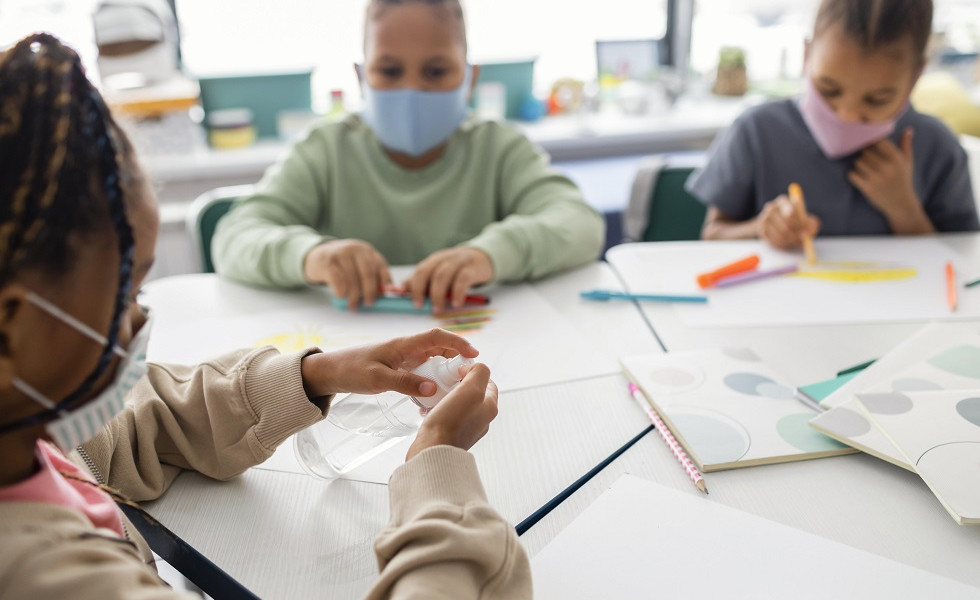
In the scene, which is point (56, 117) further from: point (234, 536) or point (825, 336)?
point (825, 336)

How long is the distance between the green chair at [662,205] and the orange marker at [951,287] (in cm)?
60

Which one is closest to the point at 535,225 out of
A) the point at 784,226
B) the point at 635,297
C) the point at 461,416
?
the point at 635,297

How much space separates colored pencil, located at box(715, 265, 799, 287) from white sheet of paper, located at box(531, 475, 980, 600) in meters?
0.54

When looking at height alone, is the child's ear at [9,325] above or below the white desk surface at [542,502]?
above

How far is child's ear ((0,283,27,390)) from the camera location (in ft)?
1.26

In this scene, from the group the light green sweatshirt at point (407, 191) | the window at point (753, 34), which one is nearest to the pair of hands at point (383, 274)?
the light green sweatshirt at point (407, 191)

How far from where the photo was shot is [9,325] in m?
0.39

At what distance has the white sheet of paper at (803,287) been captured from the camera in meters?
0.97

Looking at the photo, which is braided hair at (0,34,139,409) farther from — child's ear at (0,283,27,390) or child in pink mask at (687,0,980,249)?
child in pink mask at (687,0,980,249)

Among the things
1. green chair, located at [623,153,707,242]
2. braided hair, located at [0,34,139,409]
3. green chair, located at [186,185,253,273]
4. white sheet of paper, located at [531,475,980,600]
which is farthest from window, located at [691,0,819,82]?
braided hair, located at [0,34,139,409]

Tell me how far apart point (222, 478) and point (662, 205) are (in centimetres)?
120

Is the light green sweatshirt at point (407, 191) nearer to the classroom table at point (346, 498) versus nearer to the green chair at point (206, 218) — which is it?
the green chair at point (206, 218)

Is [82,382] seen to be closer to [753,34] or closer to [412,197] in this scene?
[412,197]

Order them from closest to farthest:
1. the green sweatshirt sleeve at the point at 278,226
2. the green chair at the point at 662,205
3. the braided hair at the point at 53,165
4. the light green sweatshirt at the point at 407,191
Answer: the braided hair at the point at 53,165 → the green sweatshirt sleeve at the point at 278,226 → the light green sweatshirt at the point at 407,191 → the green chair at the point at 662,205
